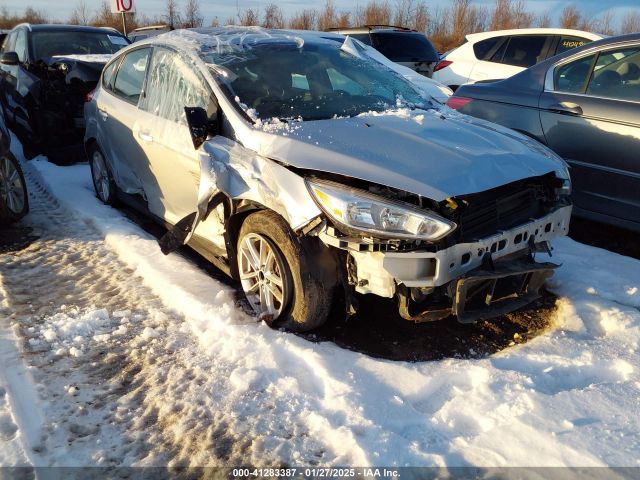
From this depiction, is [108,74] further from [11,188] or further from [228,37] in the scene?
[228,37]

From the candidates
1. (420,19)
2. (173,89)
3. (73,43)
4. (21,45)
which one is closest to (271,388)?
(173,89)

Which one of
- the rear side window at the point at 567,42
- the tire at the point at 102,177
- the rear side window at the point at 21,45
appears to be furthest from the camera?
the rear side window at the point at 21,45

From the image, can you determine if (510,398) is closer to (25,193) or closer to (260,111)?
(260,111)

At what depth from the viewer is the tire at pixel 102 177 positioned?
17.5ft

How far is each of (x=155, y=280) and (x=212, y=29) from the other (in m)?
2.10

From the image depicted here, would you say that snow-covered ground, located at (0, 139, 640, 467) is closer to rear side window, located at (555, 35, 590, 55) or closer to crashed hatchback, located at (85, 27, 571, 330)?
crashed hatchback, located at (85, 27, 571, 330)

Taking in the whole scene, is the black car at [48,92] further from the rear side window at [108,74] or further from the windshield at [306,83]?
the windshield at [306,83]

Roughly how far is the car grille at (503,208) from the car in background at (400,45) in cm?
825

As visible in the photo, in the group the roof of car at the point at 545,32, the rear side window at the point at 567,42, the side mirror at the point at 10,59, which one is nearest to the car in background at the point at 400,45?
the roof of car at the point at 545,32

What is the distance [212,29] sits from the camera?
4.39m

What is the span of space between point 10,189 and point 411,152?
13.1ft

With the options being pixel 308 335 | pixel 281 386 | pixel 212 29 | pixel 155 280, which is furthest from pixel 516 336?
pixel 212 29

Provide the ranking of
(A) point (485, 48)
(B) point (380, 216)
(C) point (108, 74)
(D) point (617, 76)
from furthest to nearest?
(A) point (485, 48), (C) point (108, 74), (D) point (617, 76), (B) point (380, 216)

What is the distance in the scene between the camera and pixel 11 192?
504cm
